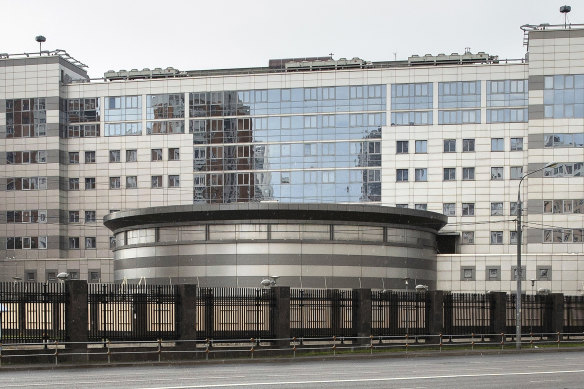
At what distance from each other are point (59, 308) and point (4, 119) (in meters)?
65.6

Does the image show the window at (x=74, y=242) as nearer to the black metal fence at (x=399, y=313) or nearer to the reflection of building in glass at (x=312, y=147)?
the reflection of building in glass at (x=312, y=147)

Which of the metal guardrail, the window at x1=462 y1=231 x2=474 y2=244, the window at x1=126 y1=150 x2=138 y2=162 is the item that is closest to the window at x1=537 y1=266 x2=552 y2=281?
the window at x1=462 y1=231 x2=474 y2=244

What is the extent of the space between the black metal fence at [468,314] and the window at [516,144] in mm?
41837

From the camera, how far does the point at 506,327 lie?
5606 centimetres

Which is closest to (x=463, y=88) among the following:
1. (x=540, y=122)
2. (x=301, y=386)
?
(x=540, y=122)

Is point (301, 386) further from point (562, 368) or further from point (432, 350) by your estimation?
point (432, 350)

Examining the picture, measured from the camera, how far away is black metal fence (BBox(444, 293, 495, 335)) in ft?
175

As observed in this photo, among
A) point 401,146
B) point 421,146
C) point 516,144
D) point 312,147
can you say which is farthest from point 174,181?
point 516,144

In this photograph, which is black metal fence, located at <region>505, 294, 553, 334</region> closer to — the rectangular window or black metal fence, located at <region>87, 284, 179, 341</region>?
black metal fence, located at <region>87, 284, 179, 341</region>

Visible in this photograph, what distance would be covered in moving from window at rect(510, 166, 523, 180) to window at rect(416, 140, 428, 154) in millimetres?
9197

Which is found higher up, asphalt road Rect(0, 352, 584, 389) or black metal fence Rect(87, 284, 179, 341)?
black metal fence Rect(87, 284, 179, 341)

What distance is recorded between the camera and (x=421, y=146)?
9569 cm

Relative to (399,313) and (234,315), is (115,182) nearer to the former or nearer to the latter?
(399,313)

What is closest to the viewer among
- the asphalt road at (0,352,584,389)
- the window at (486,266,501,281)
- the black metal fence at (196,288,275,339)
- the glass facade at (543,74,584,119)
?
the asphalt road at (0,352,584,389)
